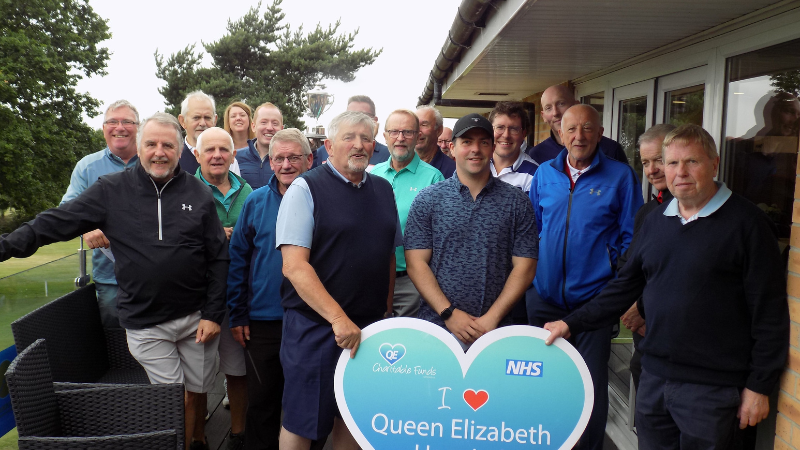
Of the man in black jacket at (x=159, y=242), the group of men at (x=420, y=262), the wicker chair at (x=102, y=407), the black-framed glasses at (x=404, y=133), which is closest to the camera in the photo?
the group of men at (x=420, y=262)

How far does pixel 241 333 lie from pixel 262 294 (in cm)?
26

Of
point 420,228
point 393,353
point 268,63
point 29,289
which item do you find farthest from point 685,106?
point 268,63

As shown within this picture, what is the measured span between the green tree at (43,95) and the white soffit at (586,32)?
14440 mm

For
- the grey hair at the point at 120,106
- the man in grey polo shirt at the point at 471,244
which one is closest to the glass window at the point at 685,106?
the man in grey polo shirt at the point at 471,244

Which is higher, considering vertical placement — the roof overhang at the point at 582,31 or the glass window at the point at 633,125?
the roof overhang at the point at 582,31

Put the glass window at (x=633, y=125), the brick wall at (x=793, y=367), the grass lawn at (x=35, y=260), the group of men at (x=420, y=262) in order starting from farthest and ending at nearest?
the grass lawn at (x=35, y=260) < the glass window at (x=633, y=125) < the group of men at (x=420, y=262) < the brick wall at (x=793, y=367)

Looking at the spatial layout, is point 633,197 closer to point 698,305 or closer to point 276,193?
point 698,305

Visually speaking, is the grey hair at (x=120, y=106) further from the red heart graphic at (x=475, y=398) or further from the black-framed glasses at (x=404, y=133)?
the red heart graphic at (x=475, y=398)

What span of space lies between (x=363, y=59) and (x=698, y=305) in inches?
1068

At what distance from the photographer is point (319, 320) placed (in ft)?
8.48

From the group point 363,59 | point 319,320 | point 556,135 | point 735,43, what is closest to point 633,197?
point 735,43

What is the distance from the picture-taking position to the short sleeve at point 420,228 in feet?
8.85

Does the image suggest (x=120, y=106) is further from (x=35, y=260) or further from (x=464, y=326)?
(x=35, y=260)

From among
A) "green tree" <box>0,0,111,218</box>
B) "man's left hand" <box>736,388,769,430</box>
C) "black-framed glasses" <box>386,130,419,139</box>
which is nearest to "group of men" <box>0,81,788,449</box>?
"man's left hand" <box>736,388,769,430</box>
